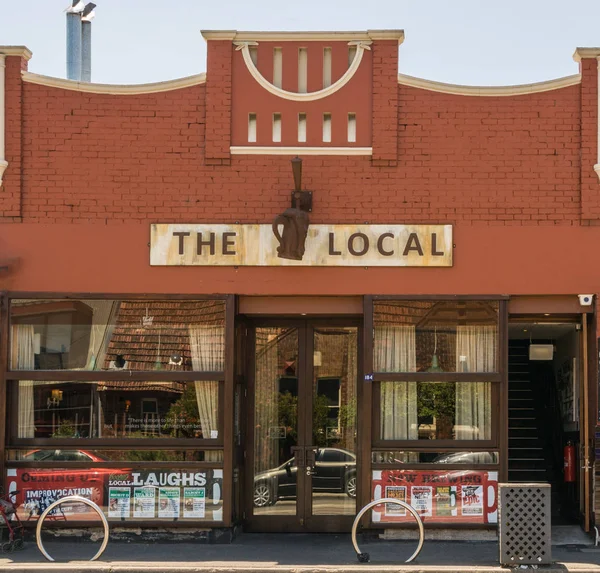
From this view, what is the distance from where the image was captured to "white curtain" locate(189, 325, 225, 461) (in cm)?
1241

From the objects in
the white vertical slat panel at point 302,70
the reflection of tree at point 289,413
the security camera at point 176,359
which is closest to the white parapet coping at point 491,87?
the white vertical slat panel at point 302,70

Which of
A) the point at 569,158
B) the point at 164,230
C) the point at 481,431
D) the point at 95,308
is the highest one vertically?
the point at 569,158

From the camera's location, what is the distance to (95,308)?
41.1 feet

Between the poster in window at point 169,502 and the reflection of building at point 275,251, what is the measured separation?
0.11 m

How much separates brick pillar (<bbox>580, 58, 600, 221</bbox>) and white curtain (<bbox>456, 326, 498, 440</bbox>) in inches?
76.3

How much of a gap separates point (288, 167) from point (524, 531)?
522 cm

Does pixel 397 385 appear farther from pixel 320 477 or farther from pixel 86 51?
pixel 86 51

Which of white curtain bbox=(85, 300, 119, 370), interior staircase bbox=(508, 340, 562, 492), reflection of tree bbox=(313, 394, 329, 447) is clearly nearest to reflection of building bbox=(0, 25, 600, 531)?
white curtain bbox=(85, 300, 119, 370)

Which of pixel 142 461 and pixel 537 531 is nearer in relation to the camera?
pixel 537 531

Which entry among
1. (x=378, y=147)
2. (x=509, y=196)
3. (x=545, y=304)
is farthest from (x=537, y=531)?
(x=378, y=147)

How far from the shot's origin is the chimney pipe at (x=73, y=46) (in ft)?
66.5

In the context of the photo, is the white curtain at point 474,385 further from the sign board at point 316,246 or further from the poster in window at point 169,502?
the poster in window at point 169,502

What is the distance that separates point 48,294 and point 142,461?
7.81ft

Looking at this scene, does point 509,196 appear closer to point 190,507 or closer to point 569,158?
point 569,158
